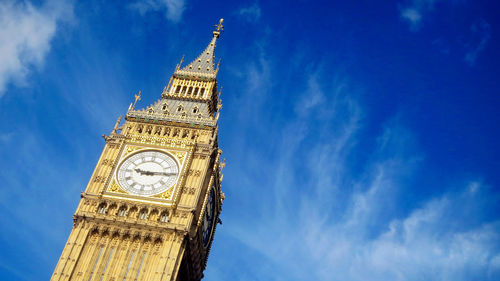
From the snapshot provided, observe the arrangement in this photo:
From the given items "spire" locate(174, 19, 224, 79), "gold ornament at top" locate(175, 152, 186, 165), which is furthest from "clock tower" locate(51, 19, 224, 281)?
"spire" locate(174, 19, 224, 79)

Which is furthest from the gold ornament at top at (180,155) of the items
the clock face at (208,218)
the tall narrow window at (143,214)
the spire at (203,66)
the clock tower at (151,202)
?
the spire at (203,66)

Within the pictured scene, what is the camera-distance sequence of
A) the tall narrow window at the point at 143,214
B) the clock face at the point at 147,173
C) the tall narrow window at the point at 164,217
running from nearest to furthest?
1. the tall narrow window at the point at 164,217
2. the tall narrow window at the point at 143,214
3. the clock face at the point at 147,173

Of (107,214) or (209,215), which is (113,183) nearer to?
(107,214)

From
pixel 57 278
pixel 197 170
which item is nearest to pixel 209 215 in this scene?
pixel 197 170

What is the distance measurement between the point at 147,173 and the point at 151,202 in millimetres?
3706

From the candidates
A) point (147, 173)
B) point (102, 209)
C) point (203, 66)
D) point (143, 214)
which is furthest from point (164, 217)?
point (203, 66)

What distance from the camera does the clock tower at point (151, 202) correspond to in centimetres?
5722

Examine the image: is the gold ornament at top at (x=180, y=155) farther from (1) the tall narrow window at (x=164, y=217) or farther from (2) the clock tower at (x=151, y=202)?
(1) the tall narrow window at (x=164, y=217)

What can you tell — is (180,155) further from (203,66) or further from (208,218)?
(203,66)

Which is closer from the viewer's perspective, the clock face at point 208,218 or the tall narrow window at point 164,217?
the tall narrow window at point 164,217

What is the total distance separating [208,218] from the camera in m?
67.3

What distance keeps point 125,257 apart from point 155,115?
17378 millimetres

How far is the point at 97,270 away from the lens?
5666 cm

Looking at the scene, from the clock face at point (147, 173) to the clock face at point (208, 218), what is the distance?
483cm
